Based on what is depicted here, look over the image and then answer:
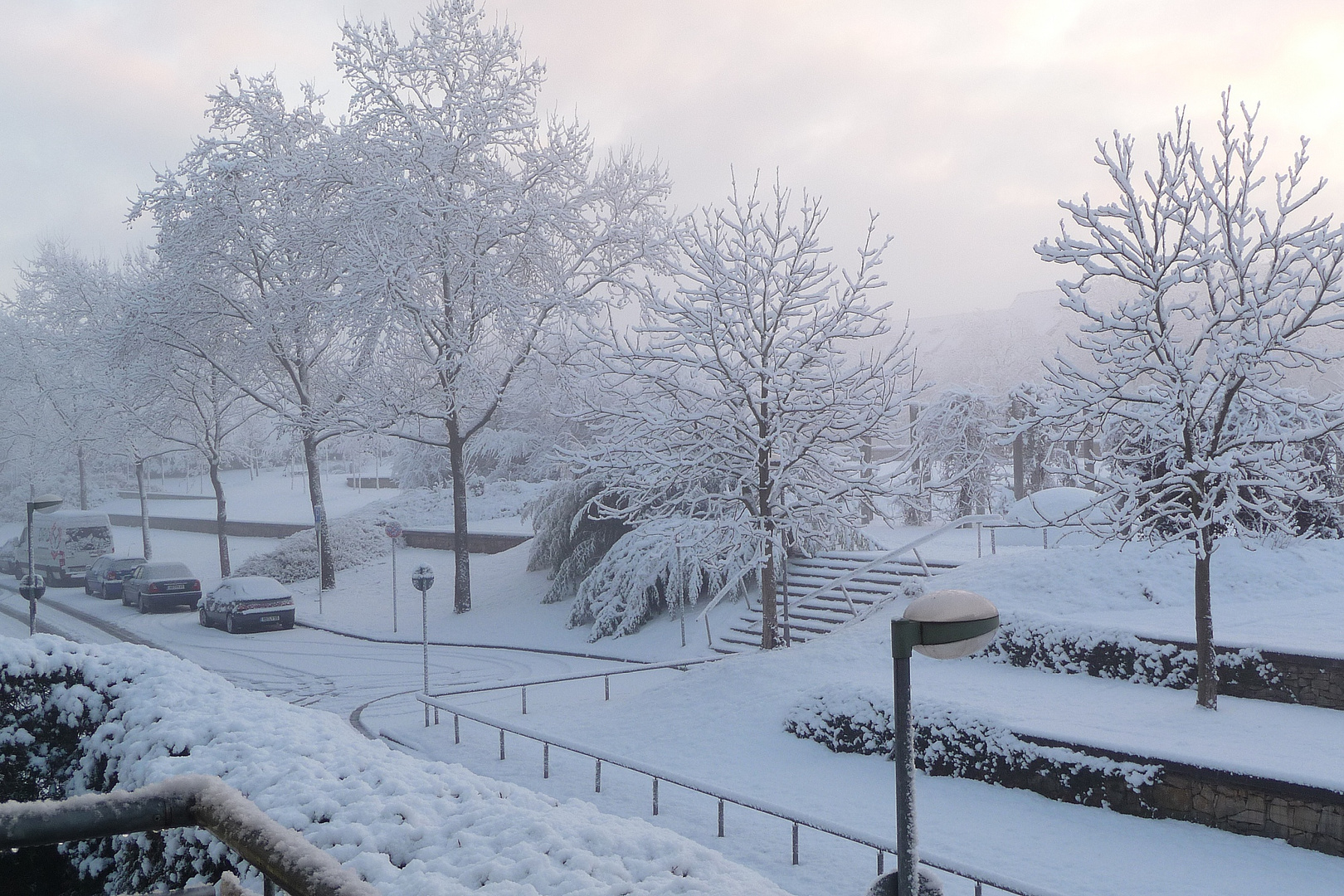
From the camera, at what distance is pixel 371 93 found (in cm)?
2300

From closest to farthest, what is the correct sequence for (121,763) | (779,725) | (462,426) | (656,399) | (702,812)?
(121,763), (702,812), (779,725), (656,399), (462,426)

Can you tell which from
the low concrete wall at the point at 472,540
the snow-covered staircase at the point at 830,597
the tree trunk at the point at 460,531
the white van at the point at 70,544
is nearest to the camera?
the snow-covered staircase at the point at 830,597

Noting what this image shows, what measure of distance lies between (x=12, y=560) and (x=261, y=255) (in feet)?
61.6

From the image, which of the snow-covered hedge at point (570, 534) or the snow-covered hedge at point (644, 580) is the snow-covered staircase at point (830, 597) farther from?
the snow-covered hedge at point (570, 534)

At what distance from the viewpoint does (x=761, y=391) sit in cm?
1565

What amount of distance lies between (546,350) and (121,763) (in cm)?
1750

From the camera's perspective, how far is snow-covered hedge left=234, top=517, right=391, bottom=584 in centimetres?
2941

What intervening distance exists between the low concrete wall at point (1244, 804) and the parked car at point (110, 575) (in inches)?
1118

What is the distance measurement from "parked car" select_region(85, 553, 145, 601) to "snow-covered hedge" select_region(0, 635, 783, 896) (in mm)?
23683

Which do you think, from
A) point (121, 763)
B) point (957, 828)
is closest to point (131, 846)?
point (121, 763)

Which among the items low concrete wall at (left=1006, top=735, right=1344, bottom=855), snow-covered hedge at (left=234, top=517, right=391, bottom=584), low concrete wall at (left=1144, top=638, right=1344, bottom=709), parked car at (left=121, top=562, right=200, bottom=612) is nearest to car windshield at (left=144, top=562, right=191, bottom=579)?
parked car at (left=121, top=562, right=200, bottom=612)

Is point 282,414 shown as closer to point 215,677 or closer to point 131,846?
point 215,677

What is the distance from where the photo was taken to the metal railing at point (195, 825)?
8.98 ft

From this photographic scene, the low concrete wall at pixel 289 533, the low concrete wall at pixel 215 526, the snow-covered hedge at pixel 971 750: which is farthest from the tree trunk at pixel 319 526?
the snow-covered hedge at pixel 971 750
